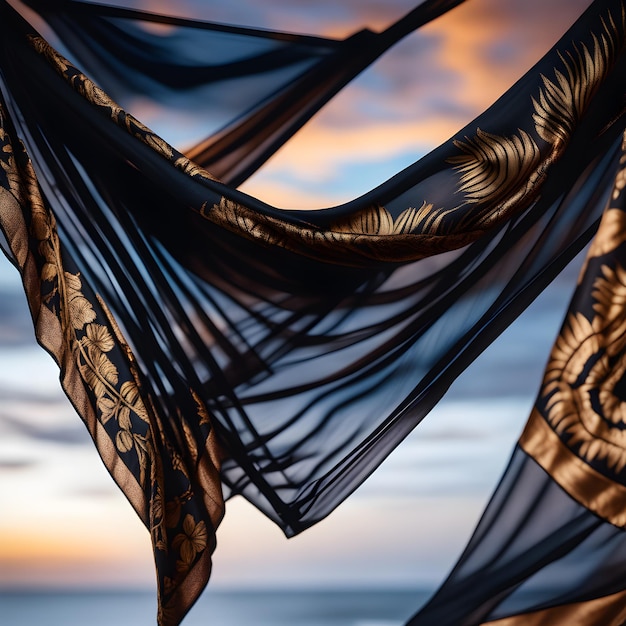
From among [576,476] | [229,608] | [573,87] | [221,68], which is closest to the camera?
[576,476]

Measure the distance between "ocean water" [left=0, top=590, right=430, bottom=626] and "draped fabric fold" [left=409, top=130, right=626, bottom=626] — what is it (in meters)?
0.63

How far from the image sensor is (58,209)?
132 centimetres

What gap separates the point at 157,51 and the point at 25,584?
1.29m

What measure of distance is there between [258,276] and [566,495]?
1.75 ft

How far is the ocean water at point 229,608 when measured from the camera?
5.79ft

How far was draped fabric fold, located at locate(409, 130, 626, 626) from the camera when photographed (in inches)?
43.1

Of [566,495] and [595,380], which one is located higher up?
[595,380]

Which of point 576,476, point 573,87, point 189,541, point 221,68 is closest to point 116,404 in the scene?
point 189,541

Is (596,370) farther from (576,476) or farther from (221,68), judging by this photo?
(221,68)

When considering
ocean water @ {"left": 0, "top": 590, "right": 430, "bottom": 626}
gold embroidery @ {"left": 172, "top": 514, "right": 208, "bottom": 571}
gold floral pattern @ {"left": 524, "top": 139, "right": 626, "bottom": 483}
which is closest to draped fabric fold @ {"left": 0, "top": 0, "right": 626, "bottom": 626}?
gold embroidery @ {"left": 172, "top": 514, "right": 208, "bottom": 571}

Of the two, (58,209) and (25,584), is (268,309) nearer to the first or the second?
(58,209)

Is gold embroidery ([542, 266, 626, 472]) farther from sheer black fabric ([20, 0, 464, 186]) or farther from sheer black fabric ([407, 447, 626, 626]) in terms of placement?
sheer black fabric ([20, 0, 464, 186])

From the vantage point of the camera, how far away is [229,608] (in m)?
1.83

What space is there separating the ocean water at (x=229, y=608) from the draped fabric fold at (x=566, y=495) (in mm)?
634
